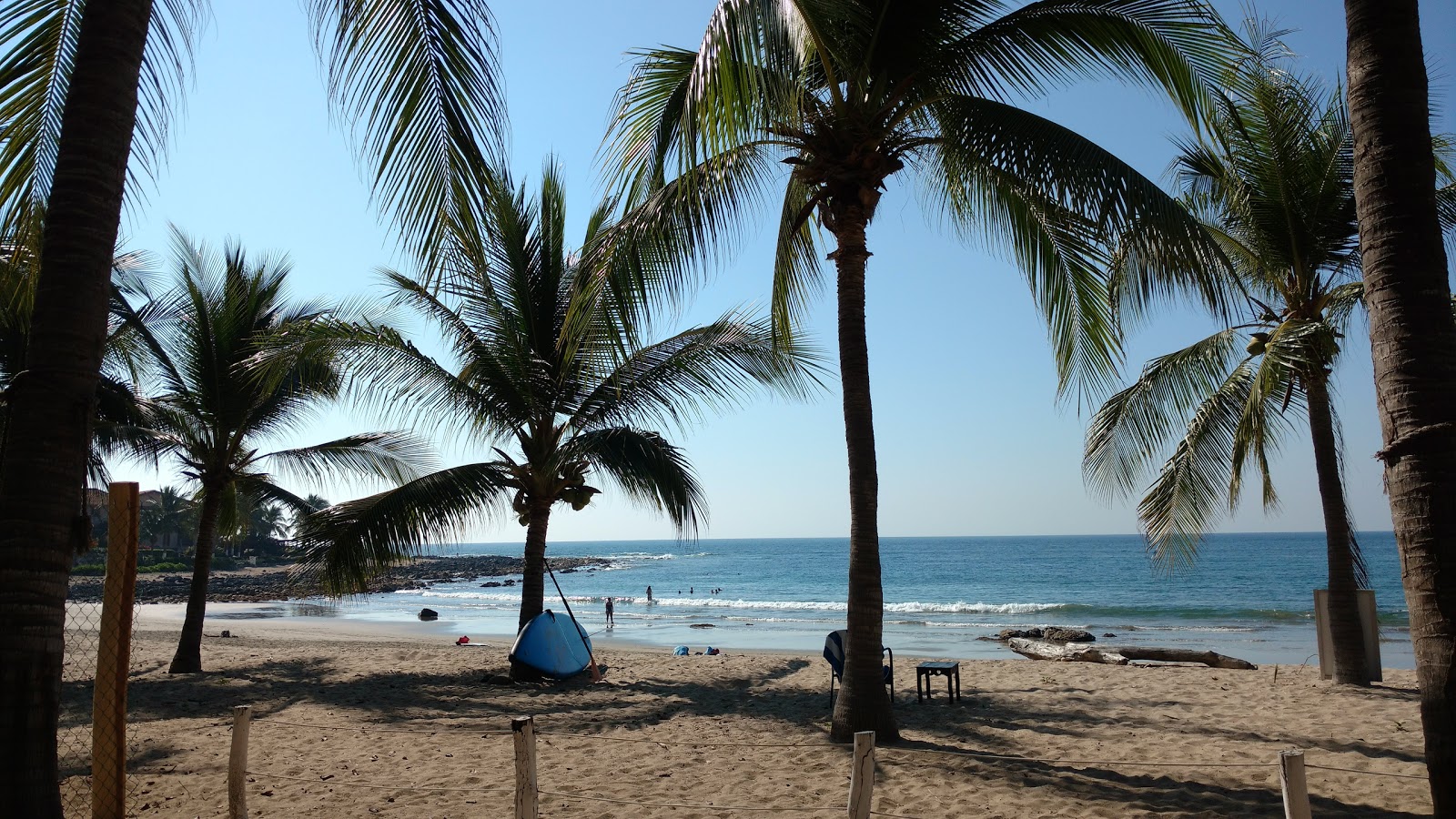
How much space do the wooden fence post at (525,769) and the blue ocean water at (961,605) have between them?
255 inches

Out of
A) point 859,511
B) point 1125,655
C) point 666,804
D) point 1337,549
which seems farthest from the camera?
point 1125,655

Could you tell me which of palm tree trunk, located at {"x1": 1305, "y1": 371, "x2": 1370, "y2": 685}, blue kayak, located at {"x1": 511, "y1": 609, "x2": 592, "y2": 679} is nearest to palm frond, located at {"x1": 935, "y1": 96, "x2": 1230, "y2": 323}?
palm tree trunk, located at {"x1": 1305, "y1": 371, "x2": 1370, "y2": 685}

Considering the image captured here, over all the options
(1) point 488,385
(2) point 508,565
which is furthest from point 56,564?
(2) point 508,565

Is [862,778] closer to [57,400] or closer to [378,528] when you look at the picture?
[57,400]

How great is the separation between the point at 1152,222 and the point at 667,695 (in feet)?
24.9

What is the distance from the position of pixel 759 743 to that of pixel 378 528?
642 cm

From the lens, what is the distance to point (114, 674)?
439 cm

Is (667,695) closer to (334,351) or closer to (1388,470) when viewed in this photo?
(334,351)

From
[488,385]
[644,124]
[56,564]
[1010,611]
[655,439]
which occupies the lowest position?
[1010,611]

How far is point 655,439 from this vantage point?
40.0ft

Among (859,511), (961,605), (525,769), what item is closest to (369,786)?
(525,769)

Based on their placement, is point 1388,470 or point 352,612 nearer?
point 1388,470

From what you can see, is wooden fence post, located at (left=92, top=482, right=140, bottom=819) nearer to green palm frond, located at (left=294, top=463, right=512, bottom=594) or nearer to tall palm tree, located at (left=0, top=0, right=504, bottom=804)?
tall palm tree, located at (left=0, top=0, right=504, bottom=804)

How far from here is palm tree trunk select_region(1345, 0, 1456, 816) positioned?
128 inches
